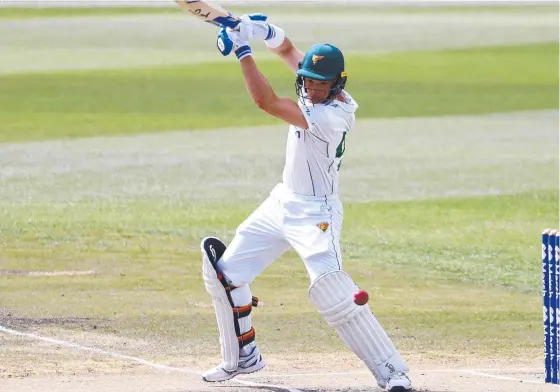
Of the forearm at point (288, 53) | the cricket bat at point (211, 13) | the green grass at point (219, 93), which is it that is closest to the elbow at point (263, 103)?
the cricket bat at point (211, 13)

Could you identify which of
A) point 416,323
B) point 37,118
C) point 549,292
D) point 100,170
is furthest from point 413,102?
point 549,292

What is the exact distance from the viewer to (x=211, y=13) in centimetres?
829

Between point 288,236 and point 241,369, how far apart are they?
35.8 inches

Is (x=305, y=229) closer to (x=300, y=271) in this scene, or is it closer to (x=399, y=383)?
(x=399, y=383)

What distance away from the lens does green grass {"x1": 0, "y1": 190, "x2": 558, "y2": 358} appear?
10727 mm

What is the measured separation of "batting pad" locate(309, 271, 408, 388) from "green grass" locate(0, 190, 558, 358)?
1866 mm

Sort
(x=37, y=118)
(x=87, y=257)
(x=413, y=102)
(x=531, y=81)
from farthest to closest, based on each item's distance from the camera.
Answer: (x=531, y=81) → (x=413, y=102) → (x=37, y=118) → (x=87, y=257)

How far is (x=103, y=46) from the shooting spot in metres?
39.9

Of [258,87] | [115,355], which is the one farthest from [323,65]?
[115,355]

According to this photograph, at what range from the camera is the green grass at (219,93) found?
977 inches

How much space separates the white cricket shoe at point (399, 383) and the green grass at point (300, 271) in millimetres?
1829

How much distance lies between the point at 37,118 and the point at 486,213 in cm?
1110

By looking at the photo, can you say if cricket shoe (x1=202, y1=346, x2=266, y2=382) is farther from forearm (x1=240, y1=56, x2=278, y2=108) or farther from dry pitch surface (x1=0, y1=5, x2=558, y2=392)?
forearm (x1=240, y1=56, x2=278, y2=108)

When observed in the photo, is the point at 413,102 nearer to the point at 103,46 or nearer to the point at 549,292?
the point at 103,46
